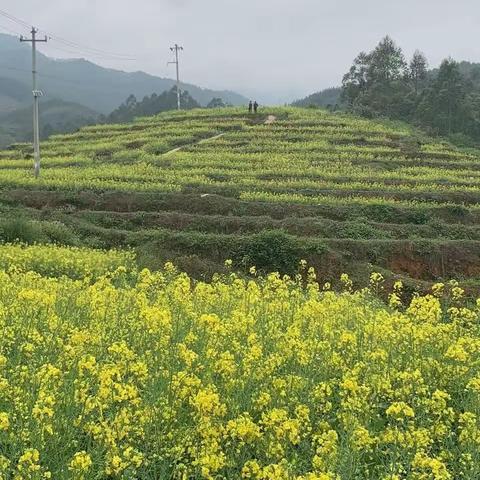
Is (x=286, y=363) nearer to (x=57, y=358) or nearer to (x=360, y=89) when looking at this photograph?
(x=57, y=358)

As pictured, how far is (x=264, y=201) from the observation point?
87.3 feet

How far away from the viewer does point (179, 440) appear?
14.5 feet

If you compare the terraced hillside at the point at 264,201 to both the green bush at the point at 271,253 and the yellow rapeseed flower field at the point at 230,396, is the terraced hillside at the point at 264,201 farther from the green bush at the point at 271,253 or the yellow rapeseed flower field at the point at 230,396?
the yellow rapeseed flower field at the point at 230,396

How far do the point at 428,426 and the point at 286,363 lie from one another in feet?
4.75

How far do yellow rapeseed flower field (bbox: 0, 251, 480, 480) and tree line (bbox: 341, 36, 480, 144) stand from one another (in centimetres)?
5512

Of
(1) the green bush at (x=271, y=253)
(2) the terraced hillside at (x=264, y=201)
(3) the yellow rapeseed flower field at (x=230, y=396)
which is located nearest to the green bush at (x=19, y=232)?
(2) the terraced hillside at (x=264, y=201)

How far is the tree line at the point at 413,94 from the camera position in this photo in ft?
208

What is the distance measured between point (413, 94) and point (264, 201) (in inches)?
2097

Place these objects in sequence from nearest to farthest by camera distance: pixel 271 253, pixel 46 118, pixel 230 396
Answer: pixel 230 396 → pixel 271 253 → pixel 46 118

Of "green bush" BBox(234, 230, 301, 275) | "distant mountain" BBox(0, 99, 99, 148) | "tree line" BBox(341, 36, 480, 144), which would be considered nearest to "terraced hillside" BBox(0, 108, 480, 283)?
"green bush" BBox(234, 230, 301, 275)

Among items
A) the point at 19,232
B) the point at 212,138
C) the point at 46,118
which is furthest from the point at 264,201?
the point at 46,118

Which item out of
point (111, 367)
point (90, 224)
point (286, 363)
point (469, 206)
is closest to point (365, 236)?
point (469, 206)

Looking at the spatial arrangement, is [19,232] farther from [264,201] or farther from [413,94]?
[413,94]

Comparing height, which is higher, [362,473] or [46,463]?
[46,463]
